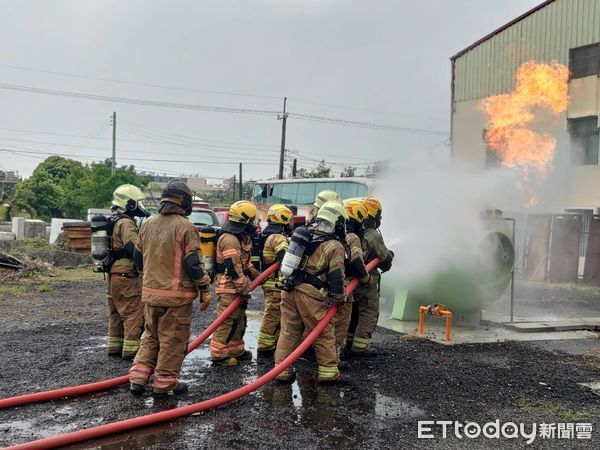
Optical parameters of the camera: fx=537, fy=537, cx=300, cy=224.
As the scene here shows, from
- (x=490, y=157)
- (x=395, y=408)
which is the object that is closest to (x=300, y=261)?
(x=395, y=408)

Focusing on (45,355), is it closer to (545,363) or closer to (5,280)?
(545,363)

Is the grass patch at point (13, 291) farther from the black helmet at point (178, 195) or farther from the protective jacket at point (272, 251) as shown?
the black helmet at point (178, 195)

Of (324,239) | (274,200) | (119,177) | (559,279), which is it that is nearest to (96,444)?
(324,239)

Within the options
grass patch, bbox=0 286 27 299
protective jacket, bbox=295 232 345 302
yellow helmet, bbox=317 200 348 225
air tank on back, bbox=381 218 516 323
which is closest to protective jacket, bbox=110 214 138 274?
protective jacket, bbox=295 232 345 302

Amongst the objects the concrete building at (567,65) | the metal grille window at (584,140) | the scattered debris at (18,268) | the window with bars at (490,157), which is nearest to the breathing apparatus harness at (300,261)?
the scattered debris at (18,268)

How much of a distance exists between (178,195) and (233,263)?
3.83 ft

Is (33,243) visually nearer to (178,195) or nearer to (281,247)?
(281,247)

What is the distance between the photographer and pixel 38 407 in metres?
4.77

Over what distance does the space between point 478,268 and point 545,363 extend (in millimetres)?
2213

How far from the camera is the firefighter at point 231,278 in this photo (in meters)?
6.13

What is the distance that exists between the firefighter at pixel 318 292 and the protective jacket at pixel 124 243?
6.25 feet

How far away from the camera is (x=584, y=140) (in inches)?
717

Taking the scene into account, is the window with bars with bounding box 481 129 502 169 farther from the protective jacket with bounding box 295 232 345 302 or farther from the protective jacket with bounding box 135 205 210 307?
the protective jacket with bounding box 135 205 210 307

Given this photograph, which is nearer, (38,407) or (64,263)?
(38,407)
